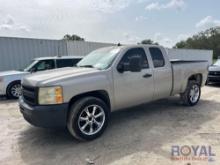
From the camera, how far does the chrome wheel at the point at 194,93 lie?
6.60 metres

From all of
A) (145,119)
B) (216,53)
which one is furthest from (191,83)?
(216,53)

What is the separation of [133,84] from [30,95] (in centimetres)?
216

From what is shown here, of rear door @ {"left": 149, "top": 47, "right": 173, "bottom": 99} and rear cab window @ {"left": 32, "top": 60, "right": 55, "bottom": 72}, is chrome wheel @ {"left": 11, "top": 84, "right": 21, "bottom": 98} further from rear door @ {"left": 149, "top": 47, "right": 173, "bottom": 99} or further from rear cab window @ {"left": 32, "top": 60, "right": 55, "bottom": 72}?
rear door @ {"left": 149, "top": 47, "right": 173, "bottom": 99}

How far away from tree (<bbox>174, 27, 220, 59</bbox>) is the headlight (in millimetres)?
63548

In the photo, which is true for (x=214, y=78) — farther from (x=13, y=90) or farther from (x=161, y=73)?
(x=13, y=90)

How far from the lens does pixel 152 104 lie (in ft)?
22.5

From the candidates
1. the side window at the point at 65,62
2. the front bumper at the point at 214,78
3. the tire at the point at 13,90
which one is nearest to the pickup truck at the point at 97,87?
the side window at the point at 65,62


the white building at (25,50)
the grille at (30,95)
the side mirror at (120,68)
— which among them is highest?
the white building at (25,50)

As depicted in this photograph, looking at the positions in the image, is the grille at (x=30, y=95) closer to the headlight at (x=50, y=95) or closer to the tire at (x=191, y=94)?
the headlight at (x=50, y=95)

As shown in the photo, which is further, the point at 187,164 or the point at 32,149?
the point at 32,149

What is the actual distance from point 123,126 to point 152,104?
2.22 meters

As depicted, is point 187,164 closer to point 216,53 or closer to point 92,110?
point 92,110

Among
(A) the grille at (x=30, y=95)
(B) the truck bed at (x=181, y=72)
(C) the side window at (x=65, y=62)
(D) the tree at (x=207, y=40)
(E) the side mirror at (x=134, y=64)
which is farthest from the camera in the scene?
(D) the tree at (x=207, y=40)
